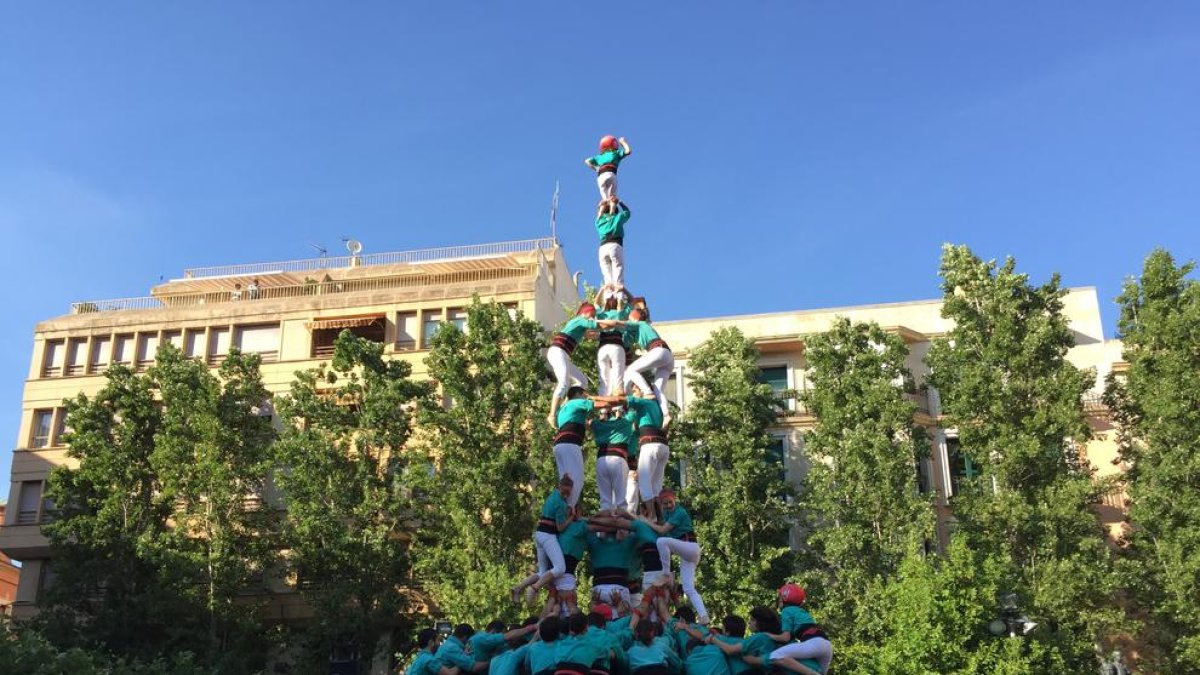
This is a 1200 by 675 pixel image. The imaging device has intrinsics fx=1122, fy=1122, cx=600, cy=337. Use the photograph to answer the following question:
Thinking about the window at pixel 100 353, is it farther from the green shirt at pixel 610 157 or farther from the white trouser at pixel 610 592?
the white trouser at pixel 610 592

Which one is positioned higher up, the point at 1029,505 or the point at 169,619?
A: the point at 1029,505

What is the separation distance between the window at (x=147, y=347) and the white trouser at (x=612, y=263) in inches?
1054

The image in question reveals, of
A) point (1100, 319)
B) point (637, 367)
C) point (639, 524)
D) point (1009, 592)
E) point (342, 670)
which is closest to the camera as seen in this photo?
point (639, 524)

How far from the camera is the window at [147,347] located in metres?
38.5

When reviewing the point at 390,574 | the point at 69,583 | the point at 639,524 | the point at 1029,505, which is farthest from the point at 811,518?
the point at 69,583

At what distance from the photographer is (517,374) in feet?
96.1

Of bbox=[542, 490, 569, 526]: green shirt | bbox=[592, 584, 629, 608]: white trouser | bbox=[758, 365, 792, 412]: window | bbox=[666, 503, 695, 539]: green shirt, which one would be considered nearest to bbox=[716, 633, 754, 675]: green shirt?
bbox=[592, 584, 629, 608]: white trouser

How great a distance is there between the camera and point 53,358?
128 feet

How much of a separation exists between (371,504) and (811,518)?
11111 mm

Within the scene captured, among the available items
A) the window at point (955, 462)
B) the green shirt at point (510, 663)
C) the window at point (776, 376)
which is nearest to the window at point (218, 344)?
the window at point (776, 376)

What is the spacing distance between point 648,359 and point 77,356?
100 feet

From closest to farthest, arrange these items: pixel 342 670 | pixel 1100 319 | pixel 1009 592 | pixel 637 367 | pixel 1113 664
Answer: pixel 637 367 → pixel 1009 592 → pixel 1113 664 → pixel 342 670 → pixel 1100 319

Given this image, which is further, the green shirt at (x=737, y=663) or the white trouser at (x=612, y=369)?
the white trouser at (x=612, y=369)

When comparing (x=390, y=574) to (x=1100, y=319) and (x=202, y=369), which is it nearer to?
(x=202, y=369)
